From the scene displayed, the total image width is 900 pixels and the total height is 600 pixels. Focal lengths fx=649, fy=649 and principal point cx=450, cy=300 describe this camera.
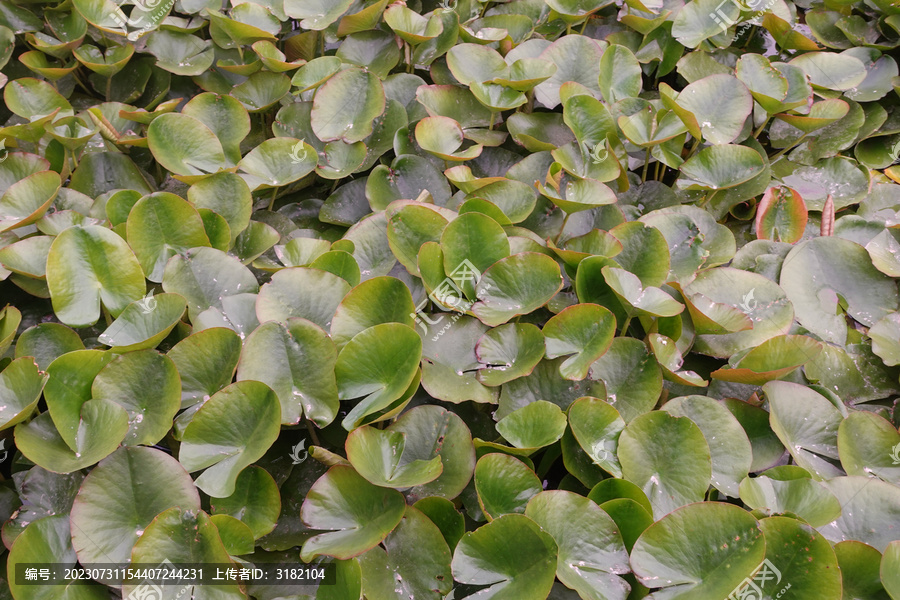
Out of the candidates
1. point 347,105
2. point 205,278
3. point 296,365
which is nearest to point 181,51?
point 347,105

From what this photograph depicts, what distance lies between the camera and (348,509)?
85 cm

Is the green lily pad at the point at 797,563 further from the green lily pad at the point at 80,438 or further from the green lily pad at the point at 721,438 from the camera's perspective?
the green lily pad at the point at 80,438

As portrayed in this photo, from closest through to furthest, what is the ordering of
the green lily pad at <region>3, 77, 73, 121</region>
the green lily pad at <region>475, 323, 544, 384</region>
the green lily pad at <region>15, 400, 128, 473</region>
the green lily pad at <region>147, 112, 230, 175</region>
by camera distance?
the green lily pad at <region>15, 400, 128, 473</region> < the green lily pad at <region>475, 323, 544, 384</region> < the green lily pad at <region>147, 112, 230, 175</region> < the green lily pad at <region>3, 77, 73, 121</region>

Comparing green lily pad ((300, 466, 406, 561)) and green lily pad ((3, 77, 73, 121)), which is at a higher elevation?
green lily pad ((3, 77, 73, 121))

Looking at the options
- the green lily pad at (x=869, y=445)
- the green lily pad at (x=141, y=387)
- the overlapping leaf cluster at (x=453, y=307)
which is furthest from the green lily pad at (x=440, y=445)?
the green lily pad at (x=869, y=445)

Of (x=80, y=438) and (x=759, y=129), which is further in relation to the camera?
Answer: (x=759, y=129)

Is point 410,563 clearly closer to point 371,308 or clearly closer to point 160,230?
point 371,308

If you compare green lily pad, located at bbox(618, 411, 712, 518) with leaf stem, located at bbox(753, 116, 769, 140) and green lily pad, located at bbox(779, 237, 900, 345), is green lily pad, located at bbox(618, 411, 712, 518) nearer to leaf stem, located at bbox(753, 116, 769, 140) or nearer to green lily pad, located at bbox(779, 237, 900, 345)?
green lily pad, located at bbox(779, 237, 900, 345)

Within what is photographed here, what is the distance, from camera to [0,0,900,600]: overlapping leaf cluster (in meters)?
0.82

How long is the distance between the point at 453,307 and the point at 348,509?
330 mm

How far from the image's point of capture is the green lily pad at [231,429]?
857 millimetres

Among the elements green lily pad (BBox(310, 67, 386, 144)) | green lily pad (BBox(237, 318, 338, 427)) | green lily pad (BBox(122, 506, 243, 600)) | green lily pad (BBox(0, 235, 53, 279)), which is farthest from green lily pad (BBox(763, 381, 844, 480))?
green lily pad (BBox(0, 235, 53, 279))

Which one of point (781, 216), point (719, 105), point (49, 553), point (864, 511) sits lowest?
point (49, 553)

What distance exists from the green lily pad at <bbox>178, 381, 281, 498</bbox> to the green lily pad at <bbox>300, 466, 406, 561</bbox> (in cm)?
10
